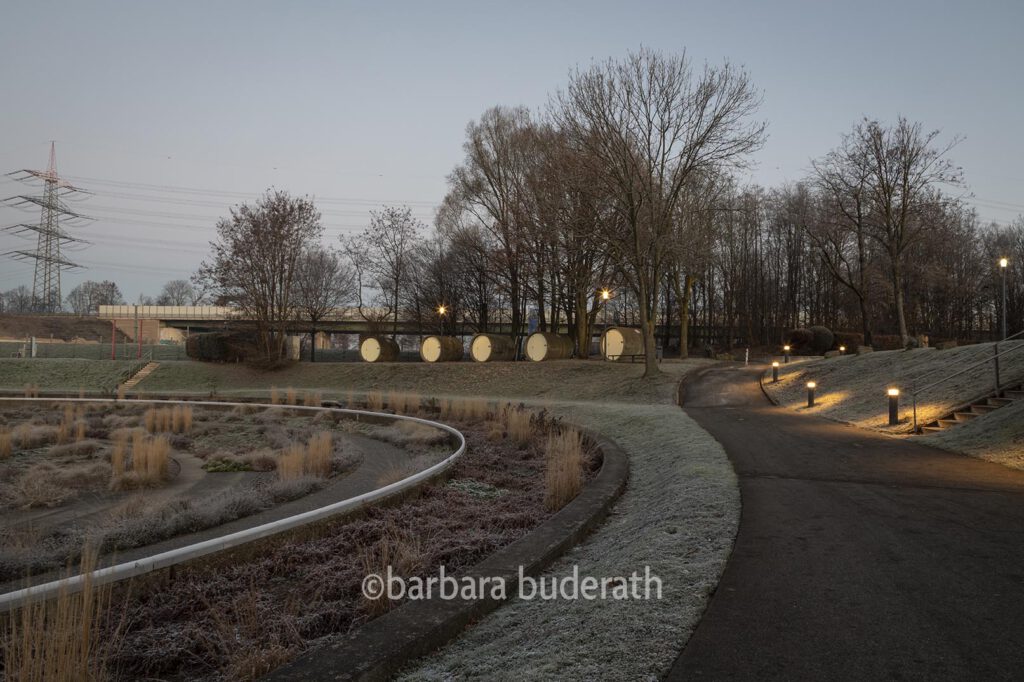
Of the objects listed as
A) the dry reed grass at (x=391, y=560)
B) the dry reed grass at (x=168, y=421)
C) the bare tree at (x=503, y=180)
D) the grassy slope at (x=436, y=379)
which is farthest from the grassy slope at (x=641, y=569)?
the bare tree at (x=503, y=180)

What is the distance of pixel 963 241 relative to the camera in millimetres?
46500

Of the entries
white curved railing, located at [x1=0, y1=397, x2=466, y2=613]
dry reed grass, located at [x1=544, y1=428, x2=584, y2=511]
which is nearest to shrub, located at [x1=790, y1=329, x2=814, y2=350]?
dry reed grass, located at [x1=544, y1=428, x2=584, y2=511]

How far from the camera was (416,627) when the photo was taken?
331 cm

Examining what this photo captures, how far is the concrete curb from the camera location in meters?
2.86

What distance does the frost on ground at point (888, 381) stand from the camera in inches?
549

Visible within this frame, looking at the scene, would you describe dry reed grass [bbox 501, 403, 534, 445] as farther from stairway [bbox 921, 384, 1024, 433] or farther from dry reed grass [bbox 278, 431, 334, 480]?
stairway [bbox 921, 384, 1024, 433]

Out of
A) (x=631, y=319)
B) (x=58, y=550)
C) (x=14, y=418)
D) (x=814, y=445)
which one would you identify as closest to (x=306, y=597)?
(x=58, y=550)

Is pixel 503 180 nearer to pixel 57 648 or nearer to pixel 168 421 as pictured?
pixel 168 421

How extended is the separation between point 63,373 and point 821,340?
4438 centimetres

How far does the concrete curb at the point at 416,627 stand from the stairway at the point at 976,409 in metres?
10.8

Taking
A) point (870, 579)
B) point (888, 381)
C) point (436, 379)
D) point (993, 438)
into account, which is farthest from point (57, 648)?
point (436, 379)

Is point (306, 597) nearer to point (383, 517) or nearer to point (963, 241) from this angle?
point (383, 517)

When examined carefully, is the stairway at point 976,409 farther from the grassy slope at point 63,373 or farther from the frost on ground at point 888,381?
the grassy slope at point 63,373

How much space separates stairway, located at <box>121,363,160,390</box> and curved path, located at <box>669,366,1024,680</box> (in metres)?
35.0
